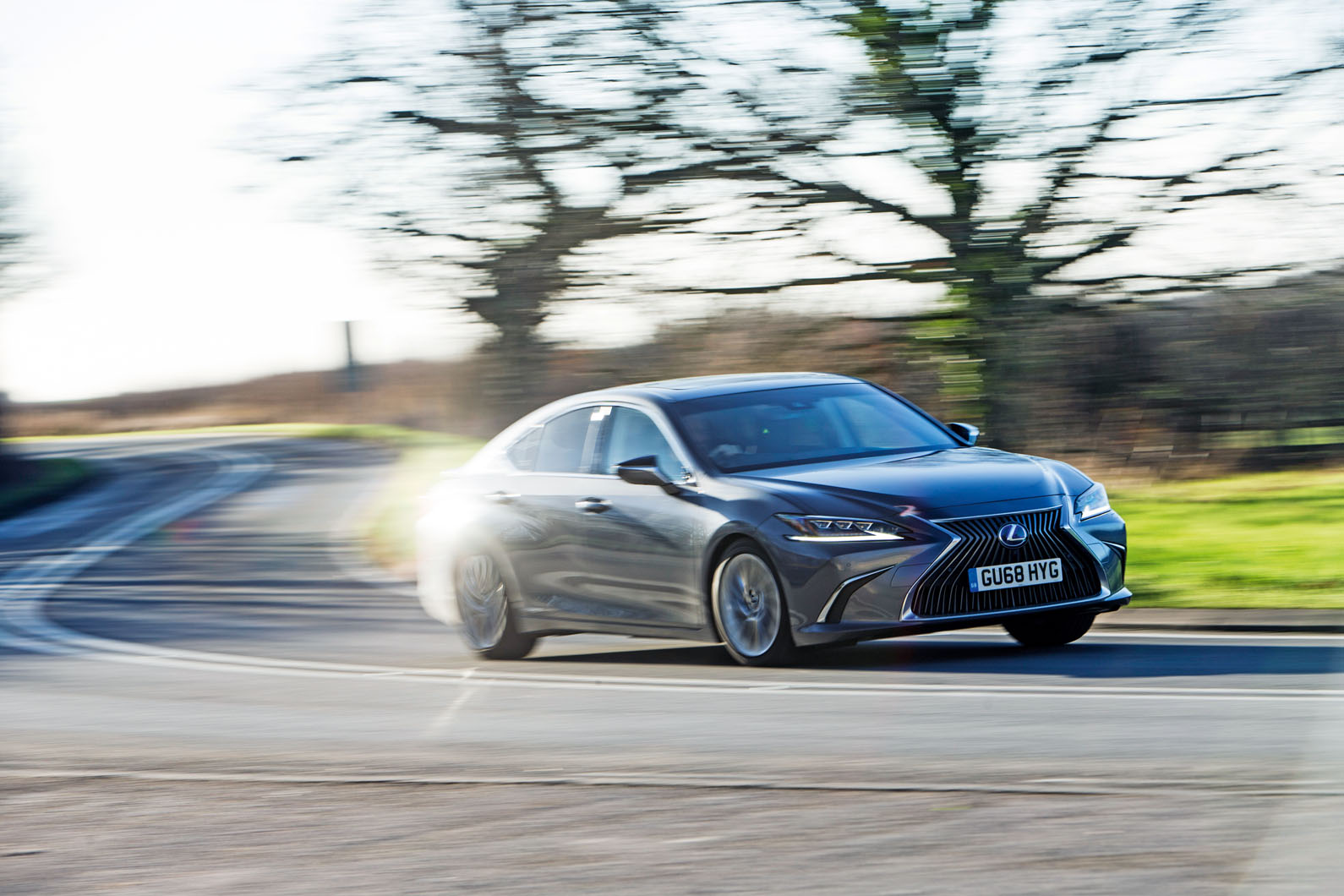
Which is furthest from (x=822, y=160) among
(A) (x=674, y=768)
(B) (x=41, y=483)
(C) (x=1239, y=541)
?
(B) (x=41, y=483)

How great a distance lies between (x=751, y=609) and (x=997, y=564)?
124 cm

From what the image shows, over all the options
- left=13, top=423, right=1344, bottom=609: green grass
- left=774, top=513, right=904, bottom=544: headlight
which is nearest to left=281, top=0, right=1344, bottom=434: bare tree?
left=13, top=423, right=1344, bottom=609: green grass

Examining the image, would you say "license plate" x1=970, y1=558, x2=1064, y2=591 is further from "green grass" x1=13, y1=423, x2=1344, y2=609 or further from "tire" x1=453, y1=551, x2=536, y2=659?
"green grass" x1=13, y1=423, x2=1344, y2=609

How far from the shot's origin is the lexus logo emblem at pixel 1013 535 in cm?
903

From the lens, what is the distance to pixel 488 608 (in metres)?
11.2

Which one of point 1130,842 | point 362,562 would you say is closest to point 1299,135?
point 362,562

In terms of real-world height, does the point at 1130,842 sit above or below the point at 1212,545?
above

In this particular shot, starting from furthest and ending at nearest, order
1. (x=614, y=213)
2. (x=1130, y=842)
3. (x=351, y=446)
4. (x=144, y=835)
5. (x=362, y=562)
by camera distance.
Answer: (x=351, y=446) → (x=362, y=562) → (x=614, y=213) → (x=144, y=835) → (x=1130, y=842)

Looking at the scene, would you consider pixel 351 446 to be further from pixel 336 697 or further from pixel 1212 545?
pixel 336 697

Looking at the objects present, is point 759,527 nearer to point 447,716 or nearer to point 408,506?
point 447,716

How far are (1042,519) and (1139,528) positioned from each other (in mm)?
9867

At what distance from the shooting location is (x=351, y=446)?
53875 millimetres

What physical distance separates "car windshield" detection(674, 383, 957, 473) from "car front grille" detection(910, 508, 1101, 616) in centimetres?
113

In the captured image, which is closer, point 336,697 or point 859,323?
point 336,697
